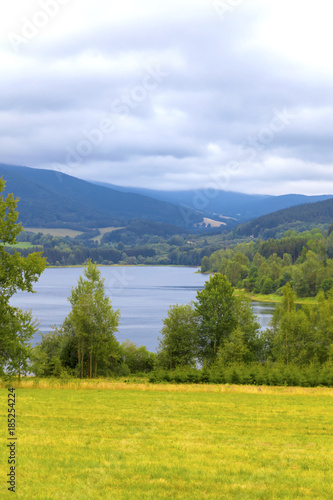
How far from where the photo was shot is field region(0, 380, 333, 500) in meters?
9.80

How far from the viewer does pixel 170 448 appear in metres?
12.9

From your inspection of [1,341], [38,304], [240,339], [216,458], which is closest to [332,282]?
[38,304]

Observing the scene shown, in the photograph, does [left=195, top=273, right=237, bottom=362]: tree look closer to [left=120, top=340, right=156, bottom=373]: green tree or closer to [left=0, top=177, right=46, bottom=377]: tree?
[left=120, top=340, right=156, bottom=373]: green tree

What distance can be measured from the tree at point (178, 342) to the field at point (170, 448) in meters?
28.0

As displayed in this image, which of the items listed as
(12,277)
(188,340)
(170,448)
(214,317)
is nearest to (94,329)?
(188,340)

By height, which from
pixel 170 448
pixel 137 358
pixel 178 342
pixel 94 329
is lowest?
pixel 137 358

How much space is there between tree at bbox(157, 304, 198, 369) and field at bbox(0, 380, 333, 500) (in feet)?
91.8

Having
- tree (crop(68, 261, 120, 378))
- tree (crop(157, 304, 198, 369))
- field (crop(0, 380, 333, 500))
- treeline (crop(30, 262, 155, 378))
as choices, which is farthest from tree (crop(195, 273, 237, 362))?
field (crop(0, 380, 333, 500))

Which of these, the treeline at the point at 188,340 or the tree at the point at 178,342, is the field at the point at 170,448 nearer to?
the treeline at the point at 188,340

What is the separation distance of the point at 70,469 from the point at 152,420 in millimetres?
6517

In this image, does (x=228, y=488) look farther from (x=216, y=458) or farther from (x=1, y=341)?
(x=1, y=341)

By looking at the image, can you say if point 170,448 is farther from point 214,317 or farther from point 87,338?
point 214,317

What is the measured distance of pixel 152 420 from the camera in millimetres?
17062

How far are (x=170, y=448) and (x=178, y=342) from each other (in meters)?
38.3
